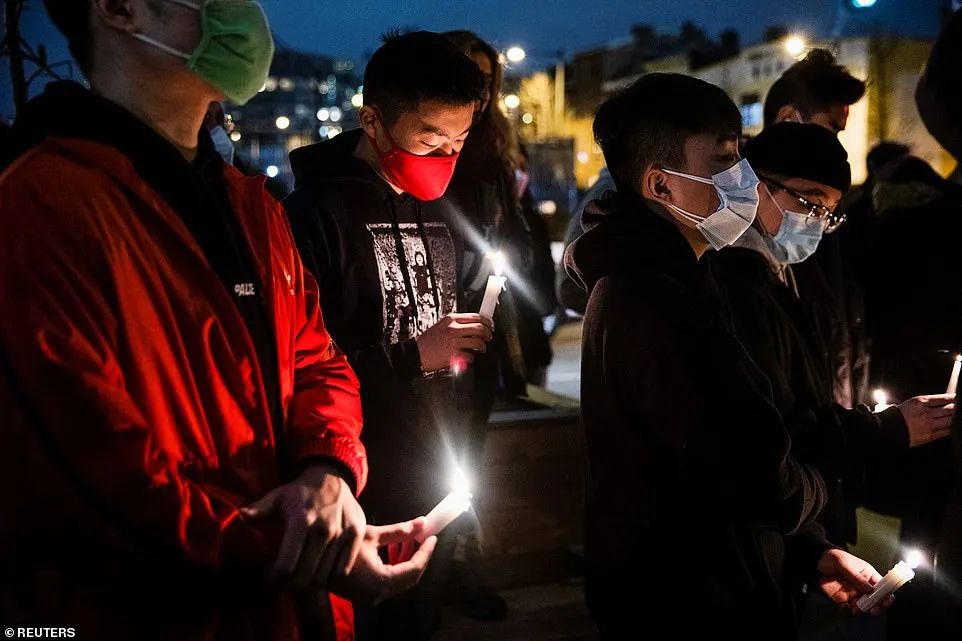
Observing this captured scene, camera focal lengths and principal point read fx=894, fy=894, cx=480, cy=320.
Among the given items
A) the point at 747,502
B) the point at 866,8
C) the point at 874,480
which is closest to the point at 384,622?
the point at 747,502

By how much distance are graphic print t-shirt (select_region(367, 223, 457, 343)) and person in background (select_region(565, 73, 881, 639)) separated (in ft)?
2.65

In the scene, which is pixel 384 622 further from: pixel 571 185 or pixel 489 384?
pixel 571 185

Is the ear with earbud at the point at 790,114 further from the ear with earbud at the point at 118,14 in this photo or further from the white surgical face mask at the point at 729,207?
the ear with earbud at the point at 118,14

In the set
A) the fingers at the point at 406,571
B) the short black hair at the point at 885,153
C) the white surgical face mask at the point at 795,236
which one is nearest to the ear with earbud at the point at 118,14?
the fingers at the point at 406,571

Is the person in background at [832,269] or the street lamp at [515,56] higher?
the street lamp at [515,56]

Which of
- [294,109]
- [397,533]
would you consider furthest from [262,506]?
[294,109]

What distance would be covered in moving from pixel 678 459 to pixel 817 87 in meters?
3.35

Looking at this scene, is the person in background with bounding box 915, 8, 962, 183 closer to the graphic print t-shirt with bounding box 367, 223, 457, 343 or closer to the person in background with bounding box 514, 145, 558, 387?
the graphic print t-shirt with bounding box 367, 223, 457, 343

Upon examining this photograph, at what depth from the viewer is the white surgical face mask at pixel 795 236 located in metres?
3.69

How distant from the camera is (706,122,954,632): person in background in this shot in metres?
3.03

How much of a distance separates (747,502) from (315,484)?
4.11 ft

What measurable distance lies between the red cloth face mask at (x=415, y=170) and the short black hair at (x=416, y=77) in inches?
4.2

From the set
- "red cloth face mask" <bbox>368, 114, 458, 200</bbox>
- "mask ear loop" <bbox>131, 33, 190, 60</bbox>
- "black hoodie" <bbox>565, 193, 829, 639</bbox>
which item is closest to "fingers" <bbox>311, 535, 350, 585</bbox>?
"black hoodie" <bbox>565, 193, 829, 639</bbox>

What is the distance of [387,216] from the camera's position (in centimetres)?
345
